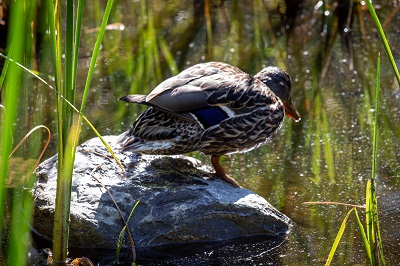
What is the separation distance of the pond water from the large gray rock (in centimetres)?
25

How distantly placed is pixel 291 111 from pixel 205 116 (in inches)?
49.6

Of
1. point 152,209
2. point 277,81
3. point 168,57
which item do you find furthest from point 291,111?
point 168,57

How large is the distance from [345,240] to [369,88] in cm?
263

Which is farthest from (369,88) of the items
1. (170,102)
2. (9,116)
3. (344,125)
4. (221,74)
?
(9,116)

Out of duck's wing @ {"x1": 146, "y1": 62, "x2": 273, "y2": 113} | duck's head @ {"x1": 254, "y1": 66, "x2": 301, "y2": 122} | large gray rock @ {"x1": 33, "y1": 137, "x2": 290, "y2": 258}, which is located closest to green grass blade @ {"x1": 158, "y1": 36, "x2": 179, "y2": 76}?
duck's head @ {"x1": 254, "y1": 66, "x2": 301, "y2": 122}

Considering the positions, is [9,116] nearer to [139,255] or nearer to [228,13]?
[139,255]

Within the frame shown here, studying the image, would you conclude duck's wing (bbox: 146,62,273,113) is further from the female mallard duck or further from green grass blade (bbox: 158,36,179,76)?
green grass blade (bbox: 158,36,179,76)

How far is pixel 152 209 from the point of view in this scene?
4039mm

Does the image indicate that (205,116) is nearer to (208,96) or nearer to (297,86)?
(208,96)

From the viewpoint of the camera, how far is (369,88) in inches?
247

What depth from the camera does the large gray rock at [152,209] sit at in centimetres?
394

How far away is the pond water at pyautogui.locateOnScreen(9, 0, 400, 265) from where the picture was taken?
434cm

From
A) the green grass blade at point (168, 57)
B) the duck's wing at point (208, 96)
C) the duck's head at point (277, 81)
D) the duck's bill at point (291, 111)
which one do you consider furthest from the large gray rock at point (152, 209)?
the green grass blade at point (168, 57)

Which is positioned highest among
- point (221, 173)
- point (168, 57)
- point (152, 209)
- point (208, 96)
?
point (168, 57)
